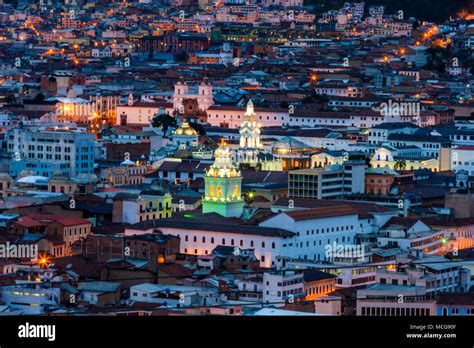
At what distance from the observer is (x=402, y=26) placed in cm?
6819

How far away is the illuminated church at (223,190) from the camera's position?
21.1 m

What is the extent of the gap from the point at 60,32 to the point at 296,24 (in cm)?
966

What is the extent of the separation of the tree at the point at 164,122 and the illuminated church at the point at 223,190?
13519 mm

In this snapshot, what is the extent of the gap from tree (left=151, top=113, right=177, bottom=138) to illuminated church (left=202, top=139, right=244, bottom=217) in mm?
13519

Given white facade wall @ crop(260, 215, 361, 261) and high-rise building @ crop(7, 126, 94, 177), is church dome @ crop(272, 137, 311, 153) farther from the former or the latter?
white facade wall @ crop(260, 215, 361, 261)

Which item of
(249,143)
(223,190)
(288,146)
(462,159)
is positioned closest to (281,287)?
(223,190)

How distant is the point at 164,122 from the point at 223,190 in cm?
1441

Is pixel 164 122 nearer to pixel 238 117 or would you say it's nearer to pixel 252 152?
pixel 238 117

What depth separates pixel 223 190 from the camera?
21.3 meters

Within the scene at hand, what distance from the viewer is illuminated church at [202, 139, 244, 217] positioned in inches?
831

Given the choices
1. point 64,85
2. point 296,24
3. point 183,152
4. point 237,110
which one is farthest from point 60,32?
point 183,152

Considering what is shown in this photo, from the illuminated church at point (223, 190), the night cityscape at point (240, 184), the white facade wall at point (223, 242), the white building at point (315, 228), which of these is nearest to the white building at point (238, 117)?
the night cityscape at point (240, 184)

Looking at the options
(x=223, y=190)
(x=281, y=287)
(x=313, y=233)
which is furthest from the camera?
(x=223, y=190)

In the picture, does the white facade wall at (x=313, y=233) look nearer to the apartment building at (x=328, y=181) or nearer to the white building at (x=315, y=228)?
the white building at (x=315, y=228)
